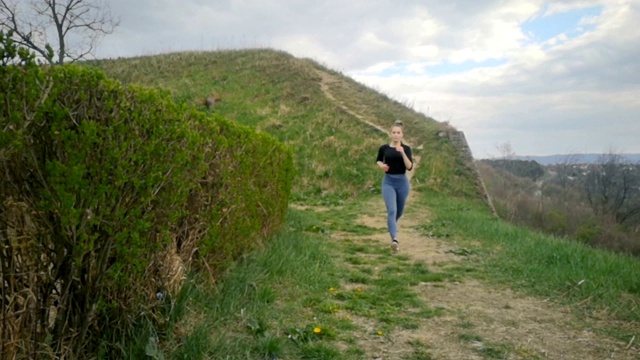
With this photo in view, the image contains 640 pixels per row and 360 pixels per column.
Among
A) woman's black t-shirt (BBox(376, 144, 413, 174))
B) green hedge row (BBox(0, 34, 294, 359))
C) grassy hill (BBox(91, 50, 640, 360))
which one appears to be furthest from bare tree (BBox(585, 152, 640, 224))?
green hedge row (BBox(0, 34, 294, 359))

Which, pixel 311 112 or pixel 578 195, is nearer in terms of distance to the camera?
pixel 311 112

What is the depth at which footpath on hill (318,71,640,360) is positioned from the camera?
157 inches

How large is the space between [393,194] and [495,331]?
147 inches

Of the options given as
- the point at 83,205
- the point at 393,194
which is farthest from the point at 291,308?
the point at 393,194

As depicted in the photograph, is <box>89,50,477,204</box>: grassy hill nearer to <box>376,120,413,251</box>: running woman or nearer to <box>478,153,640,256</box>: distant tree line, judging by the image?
<box>478,153,640,256</box>: distant tree line

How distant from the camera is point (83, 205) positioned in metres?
2.33

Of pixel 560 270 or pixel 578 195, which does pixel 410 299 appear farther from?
pixel 578 195

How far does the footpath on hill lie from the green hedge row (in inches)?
74.6

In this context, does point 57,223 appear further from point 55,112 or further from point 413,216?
point 413,216

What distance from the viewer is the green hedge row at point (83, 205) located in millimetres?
2197

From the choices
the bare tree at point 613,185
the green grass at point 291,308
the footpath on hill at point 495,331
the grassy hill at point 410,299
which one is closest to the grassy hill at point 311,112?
the grassy hill at point 410,299

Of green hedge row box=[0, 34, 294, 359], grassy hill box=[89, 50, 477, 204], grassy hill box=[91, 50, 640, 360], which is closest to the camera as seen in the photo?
green hedge row box=[0, 34, 294, 359]

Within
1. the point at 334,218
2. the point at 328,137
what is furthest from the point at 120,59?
the point at 334,218

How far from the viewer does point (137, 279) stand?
2984 millimetres
